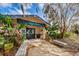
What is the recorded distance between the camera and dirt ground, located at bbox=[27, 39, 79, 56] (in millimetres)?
1483

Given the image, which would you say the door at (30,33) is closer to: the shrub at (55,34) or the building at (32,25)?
the building at (32,25)

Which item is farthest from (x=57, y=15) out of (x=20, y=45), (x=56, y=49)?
(x=20, y=45)

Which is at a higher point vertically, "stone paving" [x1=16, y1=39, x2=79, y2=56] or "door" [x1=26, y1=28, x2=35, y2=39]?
"door" [x1=26, y1=28, x2=35, y2=39]

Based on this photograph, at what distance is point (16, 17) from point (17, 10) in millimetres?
61

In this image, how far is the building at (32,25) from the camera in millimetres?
1503

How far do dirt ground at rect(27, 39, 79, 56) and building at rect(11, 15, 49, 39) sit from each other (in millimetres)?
54

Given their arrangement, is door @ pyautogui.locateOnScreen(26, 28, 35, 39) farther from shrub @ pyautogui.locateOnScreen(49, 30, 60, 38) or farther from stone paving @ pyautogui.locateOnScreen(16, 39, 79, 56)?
shrub @ pyautogui.locateOnScreen(49, 30, 60, 38)

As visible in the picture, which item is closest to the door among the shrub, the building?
the building

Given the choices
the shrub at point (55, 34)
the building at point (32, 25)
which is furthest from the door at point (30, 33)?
the shrub at point (55, 34)

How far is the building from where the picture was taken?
1503 mm

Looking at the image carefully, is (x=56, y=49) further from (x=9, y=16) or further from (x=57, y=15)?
(x=9, y=16)

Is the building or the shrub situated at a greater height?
the building

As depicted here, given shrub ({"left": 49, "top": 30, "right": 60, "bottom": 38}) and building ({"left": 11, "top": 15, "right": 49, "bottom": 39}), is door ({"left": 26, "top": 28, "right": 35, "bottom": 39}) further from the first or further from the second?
shrub ({"left": 49, "top": 30, "right": 60, "bottom": 38})

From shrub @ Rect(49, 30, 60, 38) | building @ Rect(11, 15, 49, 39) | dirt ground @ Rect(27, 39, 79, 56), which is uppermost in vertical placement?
building @ Rect(11, 15, 49, 39)
